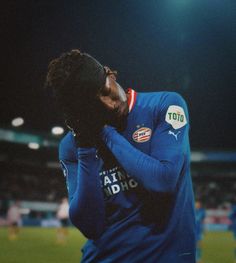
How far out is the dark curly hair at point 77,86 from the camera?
6.65ft

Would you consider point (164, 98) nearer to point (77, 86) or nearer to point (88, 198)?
point (77, 86)

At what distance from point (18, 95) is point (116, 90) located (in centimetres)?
3319

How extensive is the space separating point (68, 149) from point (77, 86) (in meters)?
0.57

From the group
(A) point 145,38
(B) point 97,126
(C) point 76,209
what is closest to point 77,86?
(B) point 97,126

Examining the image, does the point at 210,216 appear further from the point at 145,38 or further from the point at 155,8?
the point at 155,8

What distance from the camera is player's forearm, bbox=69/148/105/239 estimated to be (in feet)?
7.20

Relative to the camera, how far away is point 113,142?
2178 mm

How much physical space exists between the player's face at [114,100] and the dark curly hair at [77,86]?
0.13 ft

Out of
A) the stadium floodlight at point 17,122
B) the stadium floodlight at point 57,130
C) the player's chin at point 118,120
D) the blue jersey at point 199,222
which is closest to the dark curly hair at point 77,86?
the player's chin at point 118,120

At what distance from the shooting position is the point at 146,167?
2129 mm

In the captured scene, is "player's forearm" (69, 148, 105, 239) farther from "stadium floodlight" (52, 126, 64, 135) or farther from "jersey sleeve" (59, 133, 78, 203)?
"stadium floodlight" (52, 126, 64, 135)

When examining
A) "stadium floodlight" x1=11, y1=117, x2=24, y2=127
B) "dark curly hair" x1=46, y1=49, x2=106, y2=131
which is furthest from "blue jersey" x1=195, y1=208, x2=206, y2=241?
"stadium floodlight" x1=11, y1=117, x2=24, y2=127

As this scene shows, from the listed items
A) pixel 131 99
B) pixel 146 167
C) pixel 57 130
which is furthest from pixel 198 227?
pixel 57 130

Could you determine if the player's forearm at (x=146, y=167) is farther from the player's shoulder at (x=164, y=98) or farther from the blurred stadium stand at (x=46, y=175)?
the blurred stadium stand at (x=46, y=175)
